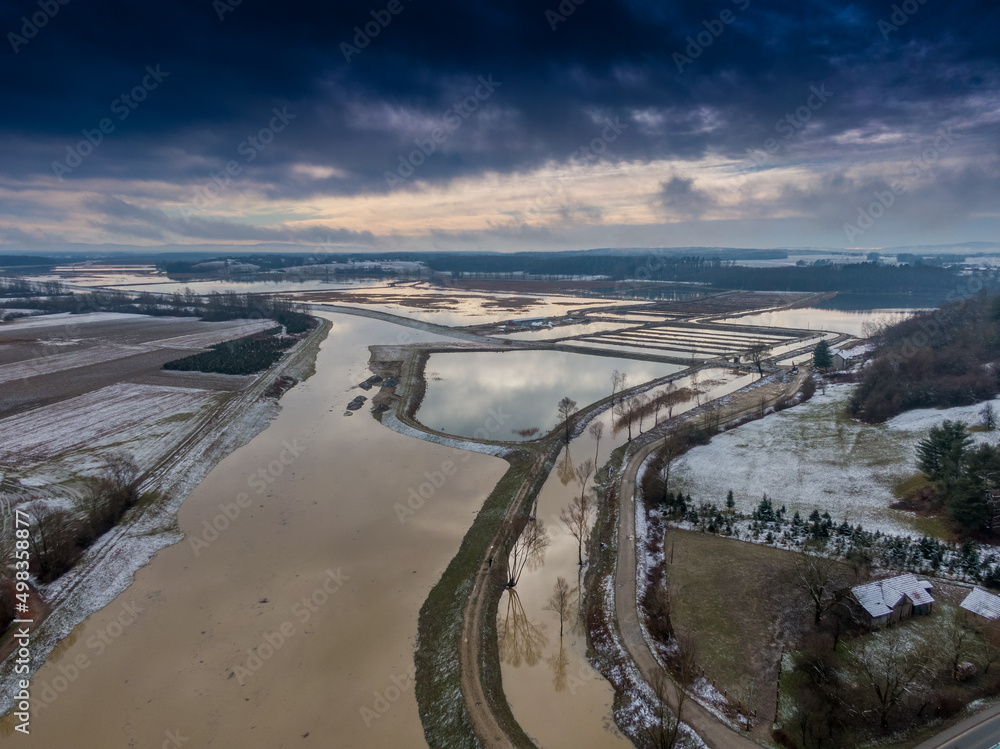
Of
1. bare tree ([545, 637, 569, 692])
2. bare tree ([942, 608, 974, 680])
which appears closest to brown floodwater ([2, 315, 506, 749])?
bare tree ([545, 637, 569, 692])

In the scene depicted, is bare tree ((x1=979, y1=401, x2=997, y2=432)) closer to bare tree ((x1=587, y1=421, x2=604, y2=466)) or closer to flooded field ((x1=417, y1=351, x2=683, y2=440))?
bare tree ((x1=587, y1=421, x2=604, y2=466))

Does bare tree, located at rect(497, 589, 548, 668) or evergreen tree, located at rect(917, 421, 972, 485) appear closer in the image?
bare tree, located at rect(497, 589, 548, 668)

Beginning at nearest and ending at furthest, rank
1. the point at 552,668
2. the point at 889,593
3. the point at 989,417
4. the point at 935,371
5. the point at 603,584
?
1. the point at 552,668
2. the point at 889,593
3. the point at 603,584
4. the point at 989,417
5. the point at 935,371

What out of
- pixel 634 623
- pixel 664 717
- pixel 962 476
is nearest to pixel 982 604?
pixel 962 476

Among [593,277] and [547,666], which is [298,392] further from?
Result: [593,277]

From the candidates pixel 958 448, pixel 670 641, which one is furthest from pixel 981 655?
pixel 958 448

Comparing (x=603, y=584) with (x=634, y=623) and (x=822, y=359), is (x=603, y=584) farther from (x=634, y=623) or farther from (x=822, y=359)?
(x=822, y=359)
